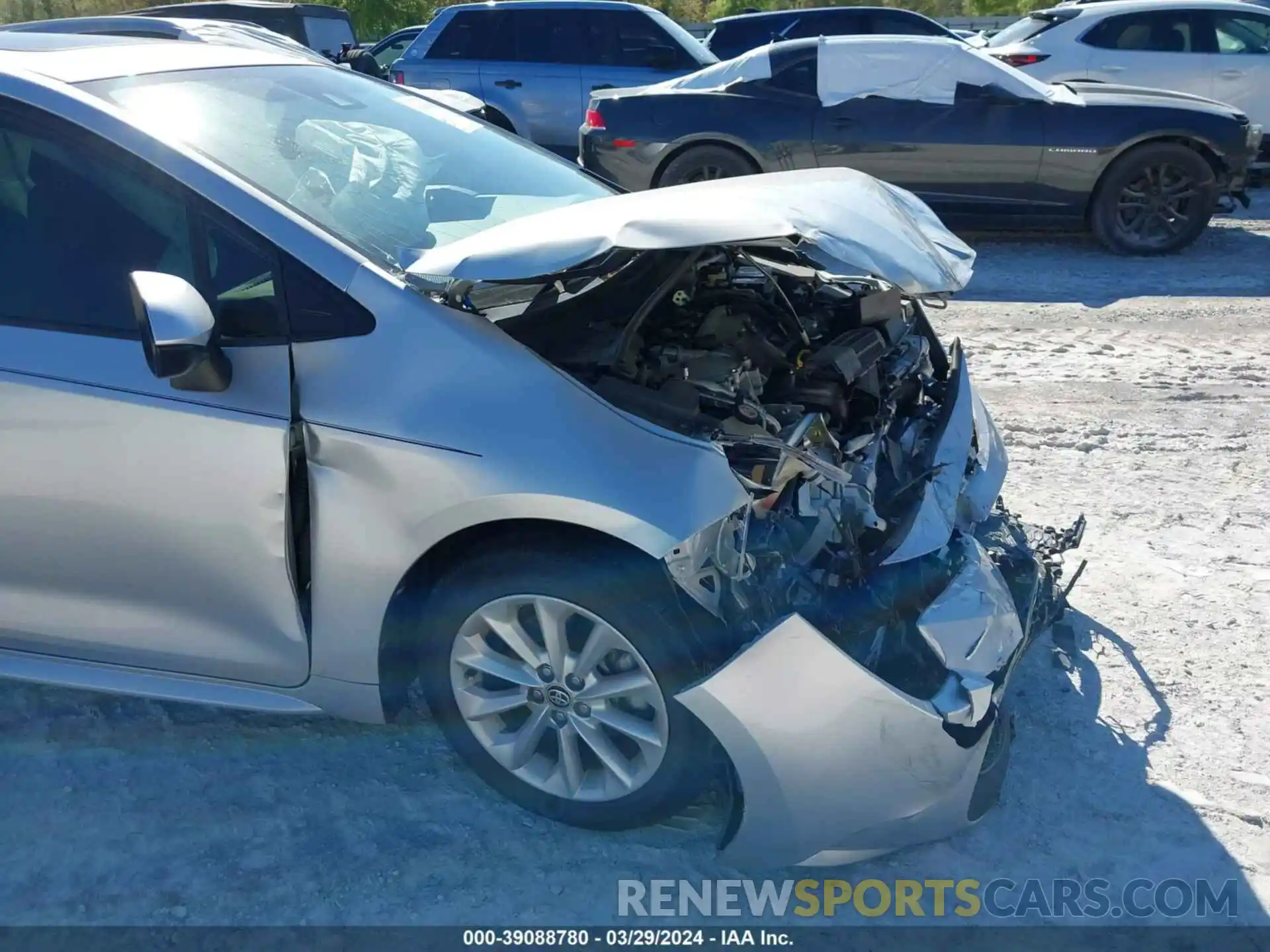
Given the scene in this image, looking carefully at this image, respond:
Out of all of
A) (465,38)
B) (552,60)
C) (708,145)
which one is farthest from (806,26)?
(708,145)

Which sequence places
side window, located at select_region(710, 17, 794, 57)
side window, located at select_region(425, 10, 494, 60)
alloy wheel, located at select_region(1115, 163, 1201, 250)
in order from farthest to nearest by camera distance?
side window, located at select_region(710, 17, 794, 57) < side window, located at select_region(425, 10, 494, 60) < alloy wheel, located at select_region(1115, 163, 1201, 250)

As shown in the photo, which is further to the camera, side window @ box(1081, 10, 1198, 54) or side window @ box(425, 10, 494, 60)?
side window @ box(425, 10, 494, 60)

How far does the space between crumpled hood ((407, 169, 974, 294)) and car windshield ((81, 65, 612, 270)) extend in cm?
27

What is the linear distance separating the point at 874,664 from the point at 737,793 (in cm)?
44

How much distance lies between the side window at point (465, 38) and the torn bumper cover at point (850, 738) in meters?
10.2

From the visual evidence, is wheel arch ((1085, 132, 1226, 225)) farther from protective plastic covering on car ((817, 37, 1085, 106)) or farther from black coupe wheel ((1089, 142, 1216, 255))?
protective plastic covering on car ((817, 37, 1085, 106))

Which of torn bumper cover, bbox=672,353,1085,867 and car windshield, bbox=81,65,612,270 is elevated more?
car windshield, bbox=81,65,612,270

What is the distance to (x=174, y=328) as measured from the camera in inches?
91.4

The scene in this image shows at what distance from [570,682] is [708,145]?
22.6ft

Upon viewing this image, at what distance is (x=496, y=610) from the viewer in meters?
2.56

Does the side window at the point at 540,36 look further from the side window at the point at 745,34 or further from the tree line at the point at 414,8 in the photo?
the tree line at the point at 414,8

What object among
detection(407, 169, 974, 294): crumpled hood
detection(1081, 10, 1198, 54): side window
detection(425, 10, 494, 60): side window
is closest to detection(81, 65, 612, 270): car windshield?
detection(407, 169, 974, 294): crumpled hood

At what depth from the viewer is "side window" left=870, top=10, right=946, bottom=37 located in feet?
44.4

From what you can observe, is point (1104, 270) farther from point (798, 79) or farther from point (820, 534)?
point (820, 534)
